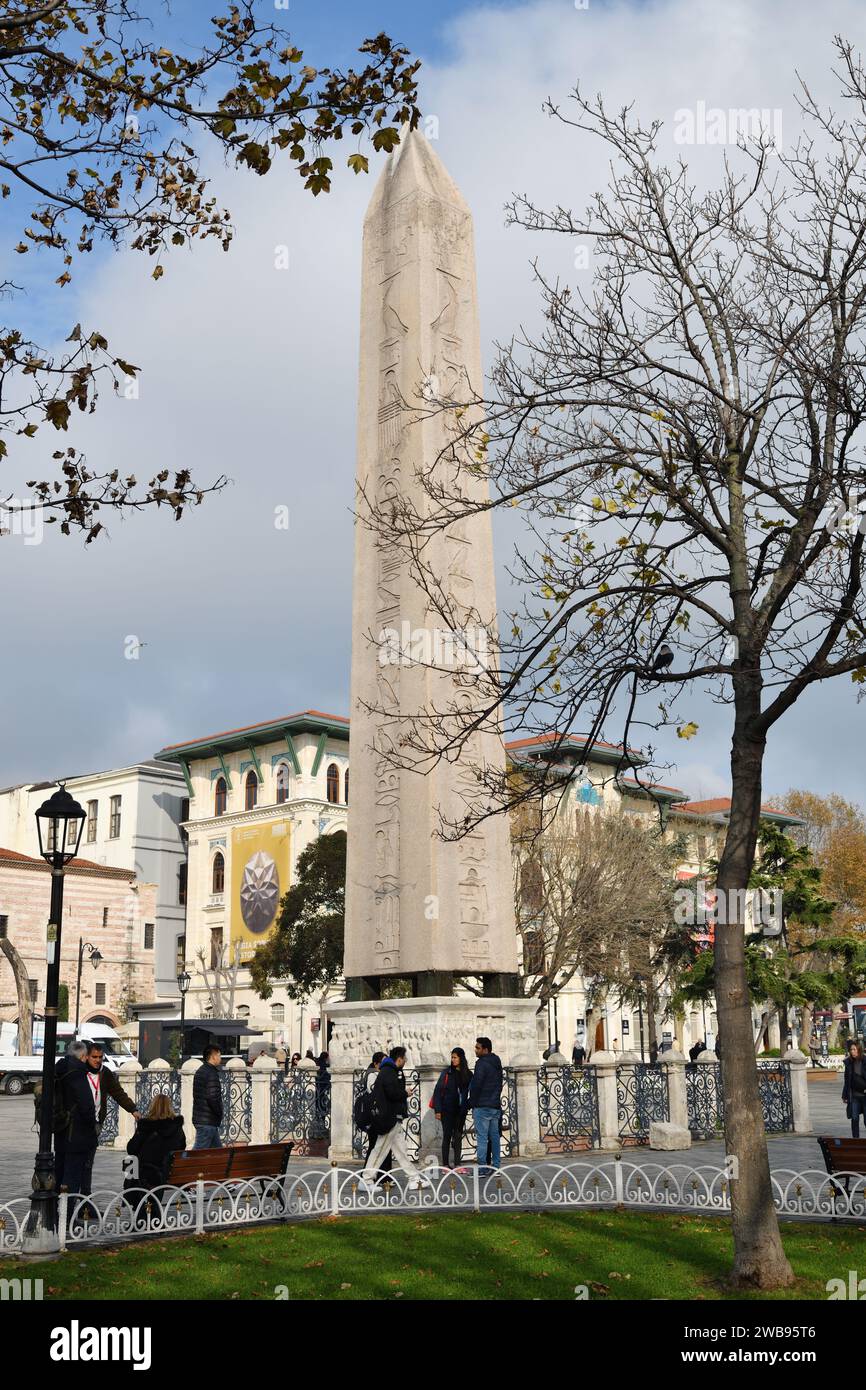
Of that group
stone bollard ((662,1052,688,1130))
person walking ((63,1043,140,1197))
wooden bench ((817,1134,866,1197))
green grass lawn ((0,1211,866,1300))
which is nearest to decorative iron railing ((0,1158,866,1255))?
wooden bench ((817,1134,866,1197))

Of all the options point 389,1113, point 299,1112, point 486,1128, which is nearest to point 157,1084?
point 299,1112

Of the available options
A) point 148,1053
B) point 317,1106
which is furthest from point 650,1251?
point 148,1053

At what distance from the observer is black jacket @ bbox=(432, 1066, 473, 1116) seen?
15258mm

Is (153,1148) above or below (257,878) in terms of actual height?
below

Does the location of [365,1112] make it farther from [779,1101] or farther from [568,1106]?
[779,1101]

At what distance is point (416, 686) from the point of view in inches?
640

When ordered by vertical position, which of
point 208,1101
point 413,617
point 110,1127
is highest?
point 413,617

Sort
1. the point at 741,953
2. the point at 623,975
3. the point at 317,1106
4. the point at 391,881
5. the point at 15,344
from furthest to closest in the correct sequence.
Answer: the point at 623,975, the point at 317,1106, the point at 391,881, the point at 741,953, the point at 15,344

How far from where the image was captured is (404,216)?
17.7 m

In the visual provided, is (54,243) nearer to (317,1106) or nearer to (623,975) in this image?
(317,1106)

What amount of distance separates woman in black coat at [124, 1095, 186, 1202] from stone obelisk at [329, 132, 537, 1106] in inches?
171

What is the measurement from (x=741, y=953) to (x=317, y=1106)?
12.4 meters

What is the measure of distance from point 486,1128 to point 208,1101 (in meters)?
2.97

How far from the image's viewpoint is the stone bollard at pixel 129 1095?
2133 cm
